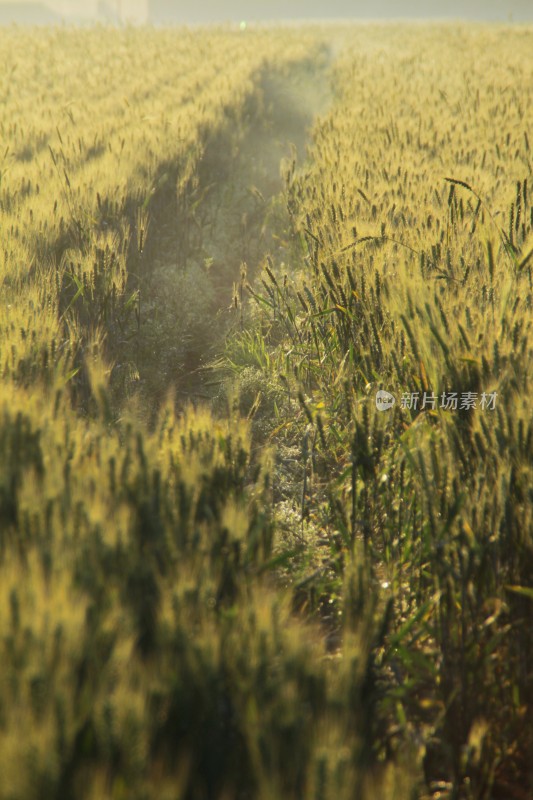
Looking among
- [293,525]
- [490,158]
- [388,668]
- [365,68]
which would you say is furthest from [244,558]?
[365,68]

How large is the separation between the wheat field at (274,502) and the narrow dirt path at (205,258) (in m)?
0.02

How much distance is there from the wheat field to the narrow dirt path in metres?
0.02

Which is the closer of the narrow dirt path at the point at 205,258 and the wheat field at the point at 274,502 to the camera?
the wheat field at the point at 274,502

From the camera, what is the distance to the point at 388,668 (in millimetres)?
1417

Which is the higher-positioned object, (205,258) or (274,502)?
(205,258)

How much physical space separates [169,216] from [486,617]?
10.7 feet

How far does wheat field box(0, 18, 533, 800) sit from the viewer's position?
833 mm

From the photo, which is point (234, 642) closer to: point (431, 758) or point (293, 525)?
point (431, 758)

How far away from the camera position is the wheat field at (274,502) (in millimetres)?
833

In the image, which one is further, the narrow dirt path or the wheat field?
the narrow dirt path

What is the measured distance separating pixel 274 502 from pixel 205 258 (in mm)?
2206

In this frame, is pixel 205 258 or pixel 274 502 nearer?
Answer: pixel 274 502

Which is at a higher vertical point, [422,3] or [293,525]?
[422,3]

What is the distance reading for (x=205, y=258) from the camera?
4.05m
